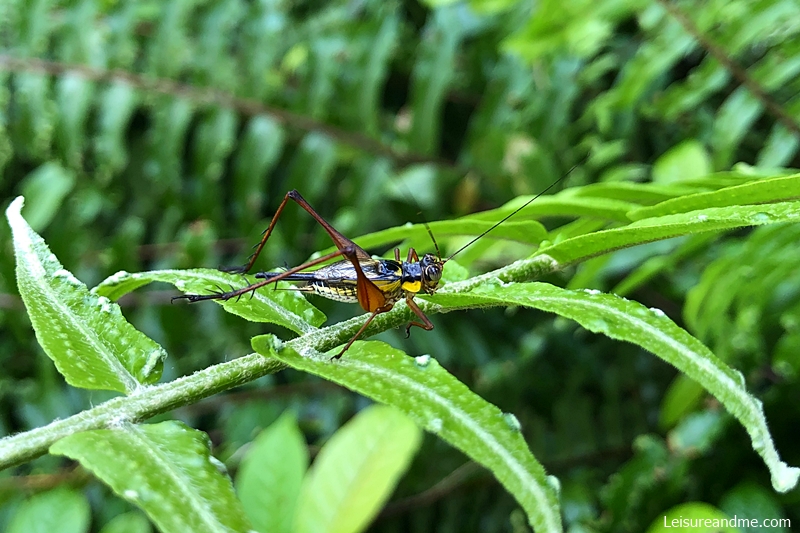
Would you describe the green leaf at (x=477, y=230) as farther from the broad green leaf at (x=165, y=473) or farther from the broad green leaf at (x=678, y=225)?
the broad green leaf at (x=165, y=473)

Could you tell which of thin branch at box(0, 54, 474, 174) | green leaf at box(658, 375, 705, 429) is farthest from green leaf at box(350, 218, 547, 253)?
thin branch at box(0, 54, 474, 174)

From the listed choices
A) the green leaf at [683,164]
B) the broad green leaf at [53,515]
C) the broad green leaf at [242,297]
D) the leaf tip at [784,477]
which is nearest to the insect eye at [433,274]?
the broad green leaf at [242,297]

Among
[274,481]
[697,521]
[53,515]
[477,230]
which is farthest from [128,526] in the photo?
[697,521]

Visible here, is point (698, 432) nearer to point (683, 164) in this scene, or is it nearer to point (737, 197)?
point (683, 164)

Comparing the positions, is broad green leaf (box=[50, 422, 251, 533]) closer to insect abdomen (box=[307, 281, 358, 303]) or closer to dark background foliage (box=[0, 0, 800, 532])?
insect abdomen (box=[307, 281, 358, 303])

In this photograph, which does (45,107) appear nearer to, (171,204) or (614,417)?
(171,204)
